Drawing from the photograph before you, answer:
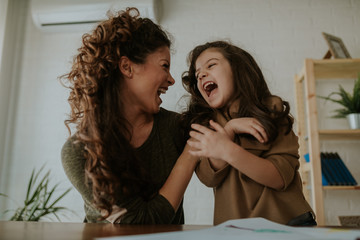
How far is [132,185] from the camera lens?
1.02 meters

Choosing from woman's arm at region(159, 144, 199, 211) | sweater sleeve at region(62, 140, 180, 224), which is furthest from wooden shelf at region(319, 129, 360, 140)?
sweater sleeve at region(62, 140, 180, 224)

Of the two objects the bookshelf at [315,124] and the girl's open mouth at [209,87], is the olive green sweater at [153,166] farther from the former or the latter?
the bookshelf at [315,124]

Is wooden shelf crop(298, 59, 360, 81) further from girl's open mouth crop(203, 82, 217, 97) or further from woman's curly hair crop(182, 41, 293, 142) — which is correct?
→ girl's open mouth crop(203, 82, 217, 97)

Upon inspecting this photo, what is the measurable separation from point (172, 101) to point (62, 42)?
1220mm

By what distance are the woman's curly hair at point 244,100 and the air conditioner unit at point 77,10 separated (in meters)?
1.47

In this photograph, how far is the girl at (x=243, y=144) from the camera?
1.00 meters

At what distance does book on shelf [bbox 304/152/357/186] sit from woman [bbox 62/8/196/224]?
1.34 metres

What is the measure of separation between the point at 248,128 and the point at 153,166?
1.28 feet

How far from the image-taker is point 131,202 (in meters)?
0.98

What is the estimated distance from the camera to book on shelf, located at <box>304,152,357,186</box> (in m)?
2.18

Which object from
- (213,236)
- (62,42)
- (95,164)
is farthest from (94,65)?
(62,42)

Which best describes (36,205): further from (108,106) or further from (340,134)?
(340,134)

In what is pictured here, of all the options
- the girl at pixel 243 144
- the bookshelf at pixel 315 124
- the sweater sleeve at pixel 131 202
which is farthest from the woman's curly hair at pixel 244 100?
the bookshelf at pixel 315 124

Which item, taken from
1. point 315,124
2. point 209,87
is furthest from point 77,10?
point 315,124
